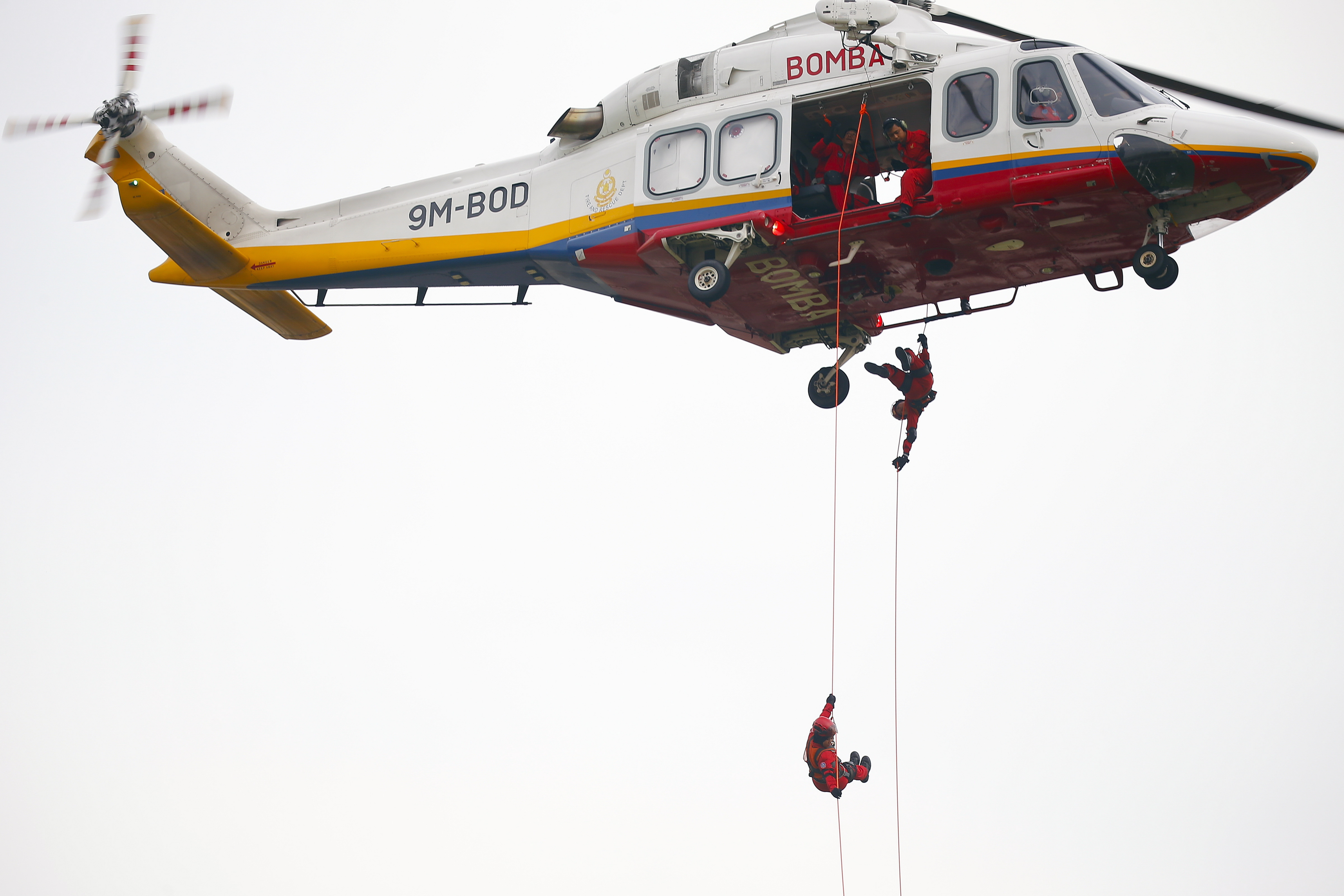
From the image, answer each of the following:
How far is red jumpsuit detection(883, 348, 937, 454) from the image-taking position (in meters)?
18.1

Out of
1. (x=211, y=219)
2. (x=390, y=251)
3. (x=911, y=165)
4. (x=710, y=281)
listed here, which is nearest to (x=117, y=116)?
(x=211, y=219)

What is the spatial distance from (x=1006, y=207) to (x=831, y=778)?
646cm

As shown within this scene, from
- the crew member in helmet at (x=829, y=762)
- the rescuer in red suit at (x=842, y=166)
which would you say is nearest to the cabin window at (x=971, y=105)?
the rescuer in red suit at (x=842, y=166)

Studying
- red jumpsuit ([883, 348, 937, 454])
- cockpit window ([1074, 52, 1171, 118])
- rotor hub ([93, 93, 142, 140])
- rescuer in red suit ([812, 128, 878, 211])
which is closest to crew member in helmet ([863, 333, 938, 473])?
red jumpsuit ([883, 348, 937, 454])

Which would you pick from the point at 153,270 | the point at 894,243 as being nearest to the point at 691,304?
the point at 894,243

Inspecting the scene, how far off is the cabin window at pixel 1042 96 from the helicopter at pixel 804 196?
0.02 m

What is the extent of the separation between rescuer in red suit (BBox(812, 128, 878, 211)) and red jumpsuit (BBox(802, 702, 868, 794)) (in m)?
5.63

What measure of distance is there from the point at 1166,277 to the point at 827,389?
16.2ft

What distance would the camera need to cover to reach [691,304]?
1800cm

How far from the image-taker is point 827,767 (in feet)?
55.2

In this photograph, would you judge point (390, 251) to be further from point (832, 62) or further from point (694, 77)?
point (832, 62)

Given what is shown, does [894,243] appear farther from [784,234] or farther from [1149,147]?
[1149,147]

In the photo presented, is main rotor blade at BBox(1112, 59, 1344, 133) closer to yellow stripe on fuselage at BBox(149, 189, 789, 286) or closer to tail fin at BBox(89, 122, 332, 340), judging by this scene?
yellow stripe on fuselage at BBox(149, 189, 789, 286)

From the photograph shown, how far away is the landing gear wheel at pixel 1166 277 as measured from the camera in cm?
1482
